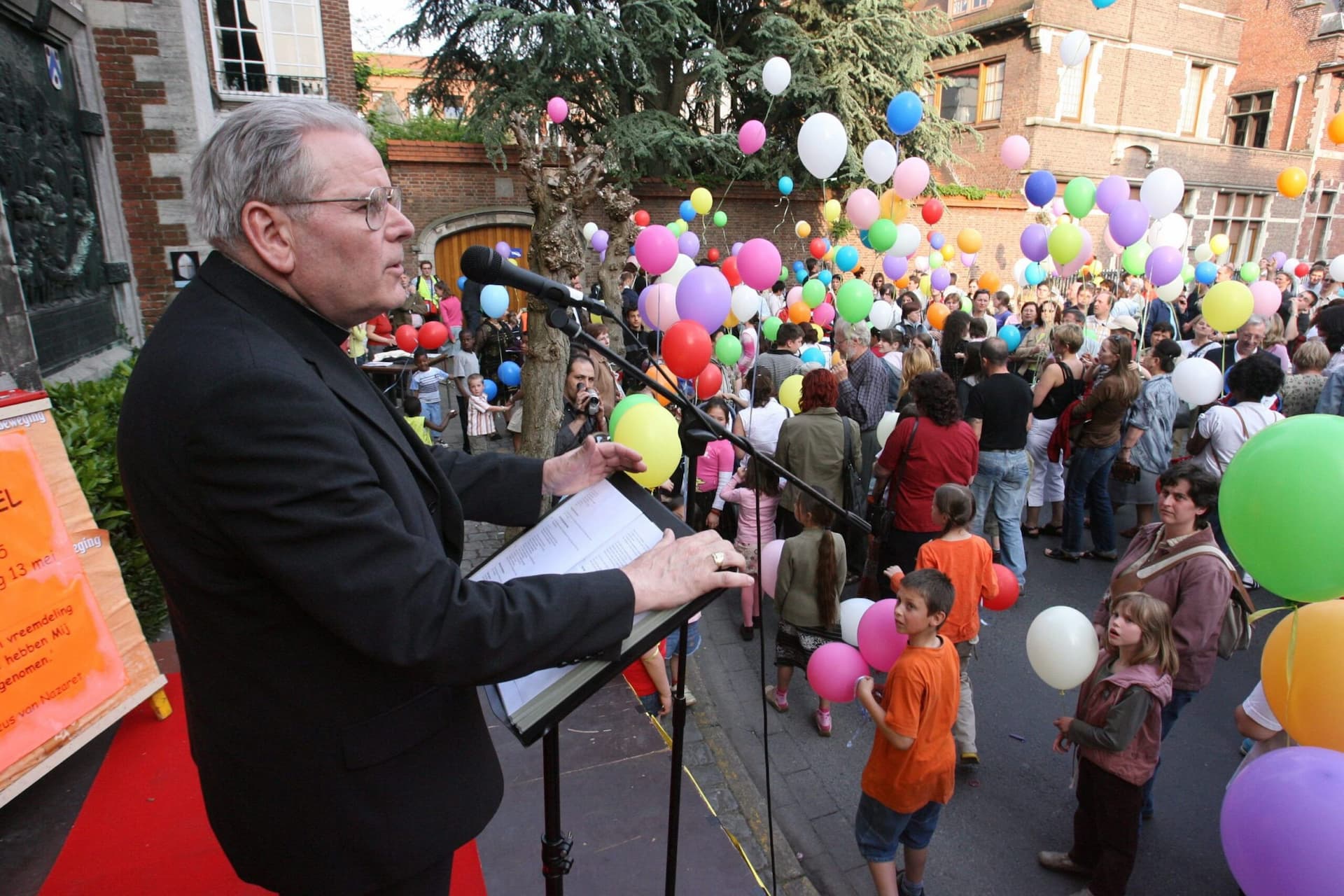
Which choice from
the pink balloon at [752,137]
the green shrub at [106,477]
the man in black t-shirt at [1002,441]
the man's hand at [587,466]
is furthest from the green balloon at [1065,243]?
the green shrub at [106,477]

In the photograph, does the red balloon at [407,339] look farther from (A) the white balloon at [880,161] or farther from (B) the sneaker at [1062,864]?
(B) the sneaker at [1062,864]

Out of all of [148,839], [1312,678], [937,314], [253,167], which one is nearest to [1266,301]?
[937,314]

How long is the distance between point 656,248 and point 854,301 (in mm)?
2221

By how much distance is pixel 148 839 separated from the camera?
2596mm

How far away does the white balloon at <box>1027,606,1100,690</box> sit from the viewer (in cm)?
281

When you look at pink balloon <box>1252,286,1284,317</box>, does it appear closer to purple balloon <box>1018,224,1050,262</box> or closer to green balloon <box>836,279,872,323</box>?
purple balloon <box>1018,224,1050,262</box>

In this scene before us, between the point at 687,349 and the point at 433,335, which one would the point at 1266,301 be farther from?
the point at 433,335

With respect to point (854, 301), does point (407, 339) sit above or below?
below

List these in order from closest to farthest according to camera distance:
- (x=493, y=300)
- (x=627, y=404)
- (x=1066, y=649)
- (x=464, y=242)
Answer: (x=1066, y=649) < (x=627, y=404) < (x=493, y=300) < (x=464, y=242)

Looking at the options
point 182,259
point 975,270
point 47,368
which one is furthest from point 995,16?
point 47,368

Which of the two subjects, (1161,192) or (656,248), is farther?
(1161,192)

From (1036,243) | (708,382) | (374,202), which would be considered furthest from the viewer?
(1036,243)

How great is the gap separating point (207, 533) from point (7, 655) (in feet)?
7.47

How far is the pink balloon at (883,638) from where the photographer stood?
2.86m
